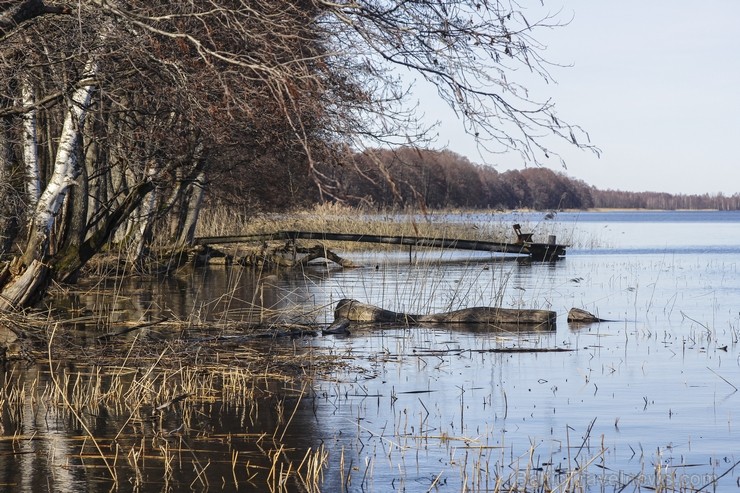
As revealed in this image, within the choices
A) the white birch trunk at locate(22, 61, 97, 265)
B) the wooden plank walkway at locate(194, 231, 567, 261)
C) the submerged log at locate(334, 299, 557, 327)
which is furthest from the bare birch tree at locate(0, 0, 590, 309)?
the wooden plank walkway at locate(194, 231, 567, 261)

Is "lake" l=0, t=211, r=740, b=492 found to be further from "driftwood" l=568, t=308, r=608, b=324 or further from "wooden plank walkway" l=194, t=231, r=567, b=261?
"wooden plank walkway" l=194, t=231, r=567, b=261

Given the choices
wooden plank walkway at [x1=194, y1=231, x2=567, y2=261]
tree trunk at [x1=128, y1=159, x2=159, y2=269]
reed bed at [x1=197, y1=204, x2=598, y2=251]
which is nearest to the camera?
tree trunk at [x1=128, y1=159, x2=159, y2=269]

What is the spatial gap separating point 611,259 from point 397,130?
29206 mm

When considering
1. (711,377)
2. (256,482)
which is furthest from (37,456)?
(711,377)

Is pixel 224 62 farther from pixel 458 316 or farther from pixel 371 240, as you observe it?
pixel 371 240

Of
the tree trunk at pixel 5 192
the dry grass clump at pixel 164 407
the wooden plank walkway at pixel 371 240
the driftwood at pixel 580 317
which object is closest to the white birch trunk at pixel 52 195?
the tree trunk at pixel 5 192

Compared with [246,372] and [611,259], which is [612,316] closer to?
[246,372]

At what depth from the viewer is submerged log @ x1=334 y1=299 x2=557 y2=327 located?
14883mm

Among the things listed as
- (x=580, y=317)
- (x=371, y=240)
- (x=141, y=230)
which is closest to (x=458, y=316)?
(x=580, y=317)

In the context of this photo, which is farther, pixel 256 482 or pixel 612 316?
pixel 612 316

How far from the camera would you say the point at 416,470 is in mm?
6707

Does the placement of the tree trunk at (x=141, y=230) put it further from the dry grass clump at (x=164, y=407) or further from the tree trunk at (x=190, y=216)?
the dry grass clump at (x=164, y=407)

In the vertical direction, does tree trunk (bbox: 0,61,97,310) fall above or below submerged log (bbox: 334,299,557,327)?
above

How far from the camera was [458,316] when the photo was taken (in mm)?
15078
